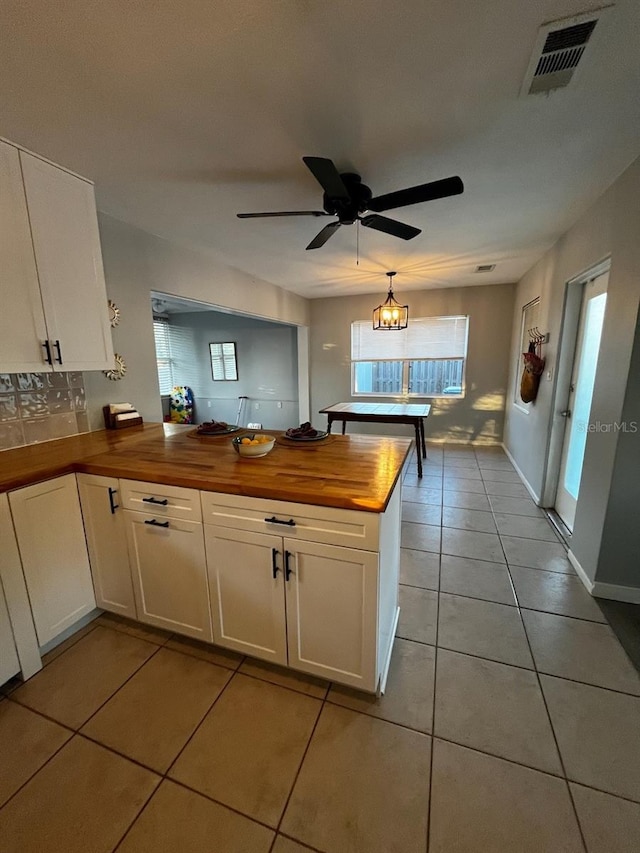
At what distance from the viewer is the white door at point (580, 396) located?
253 cm

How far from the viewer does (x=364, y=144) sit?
1728 mm

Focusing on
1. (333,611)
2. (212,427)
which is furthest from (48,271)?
(333,611)

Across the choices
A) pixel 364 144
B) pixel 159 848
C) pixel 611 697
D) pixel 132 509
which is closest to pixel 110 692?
Result: pixel 159 848

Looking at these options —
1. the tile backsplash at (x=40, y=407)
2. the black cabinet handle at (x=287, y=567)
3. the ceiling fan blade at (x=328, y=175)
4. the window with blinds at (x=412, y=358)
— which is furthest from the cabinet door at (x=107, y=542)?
the window with blinds at (x=412, y=358)

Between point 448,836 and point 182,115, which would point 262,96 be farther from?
point 448,836

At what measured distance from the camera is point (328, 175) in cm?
165

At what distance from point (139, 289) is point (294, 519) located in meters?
2.42

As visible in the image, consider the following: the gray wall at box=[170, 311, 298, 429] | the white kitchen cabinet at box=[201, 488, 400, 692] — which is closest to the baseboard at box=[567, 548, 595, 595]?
the white kitchen cabinet at box=[201, 488, 400, 692]

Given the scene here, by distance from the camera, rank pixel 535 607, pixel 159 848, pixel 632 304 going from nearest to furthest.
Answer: pixel 159 848
pixel 632 304
pixel 535 607

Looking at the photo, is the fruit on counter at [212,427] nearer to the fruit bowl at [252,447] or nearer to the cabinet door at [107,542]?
the fruit bowl at [252,447]

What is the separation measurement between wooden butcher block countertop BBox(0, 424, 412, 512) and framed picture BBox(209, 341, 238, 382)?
→ 13.8 feet

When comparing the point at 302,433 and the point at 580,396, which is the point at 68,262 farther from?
the point at 580,396

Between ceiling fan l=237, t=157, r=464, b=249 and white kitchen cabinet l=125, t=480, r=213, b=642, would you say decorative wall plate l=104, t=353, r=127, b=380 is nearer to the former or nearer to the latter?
white kitchen cabinet l=125, t=480, r=213, b=642

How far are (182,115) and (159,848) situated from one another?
8.75ft
